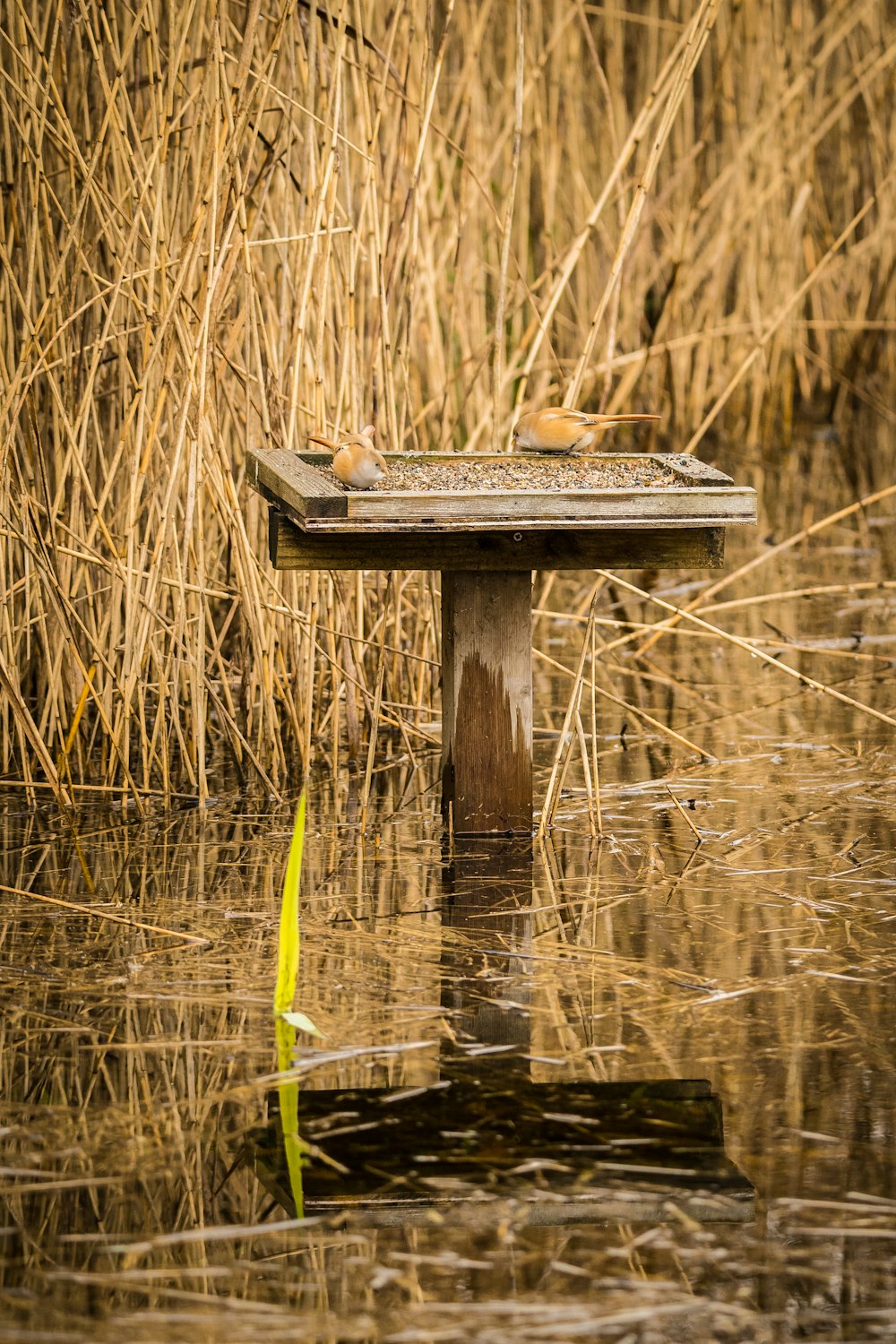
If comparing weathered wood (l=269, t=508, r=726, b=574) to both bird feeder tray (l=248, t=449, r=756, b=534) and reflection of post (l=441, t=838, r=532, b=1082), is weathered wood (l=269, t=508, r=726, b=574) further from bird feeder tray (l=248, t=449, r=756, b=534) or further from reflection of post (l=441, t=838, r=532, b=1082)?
reflection of post (l=441, t=838, r=532, b=1082)

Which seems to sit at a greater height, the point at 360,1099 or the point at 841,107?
the point at 841,107

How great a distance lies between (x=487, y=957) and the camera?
2.57 metres

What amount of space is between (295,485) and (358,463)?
0.10 m

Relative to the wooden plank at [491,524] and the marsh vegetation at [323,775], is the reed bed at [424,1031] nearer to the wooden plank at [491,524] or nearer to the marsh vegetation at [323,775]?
the marsh vegetation at [323,775]

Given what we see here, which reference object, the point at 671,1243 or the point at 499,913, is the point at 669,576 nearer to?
the point at 499,913

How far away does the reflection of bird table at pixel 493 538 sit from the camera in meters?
2.67

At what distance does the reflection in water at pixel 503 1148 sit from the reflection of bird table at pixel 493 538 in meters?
0.76

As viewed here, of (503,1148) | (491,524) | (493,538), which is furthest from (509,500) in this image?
(503,1148)

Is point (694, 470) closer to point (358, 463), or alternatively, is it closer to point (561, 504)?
point (561, 504)

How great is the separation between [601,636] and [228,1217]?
2.97 meters

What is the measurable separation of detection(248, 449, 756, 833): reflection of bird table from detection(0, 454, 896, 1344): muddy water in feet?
0.64

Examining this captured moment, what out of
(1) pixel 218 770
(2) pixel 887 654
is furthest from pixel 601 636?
(1) pixel 218 770

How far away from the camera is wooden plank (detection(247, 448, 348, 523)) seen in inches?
103

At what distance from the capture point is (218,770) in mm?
3682
